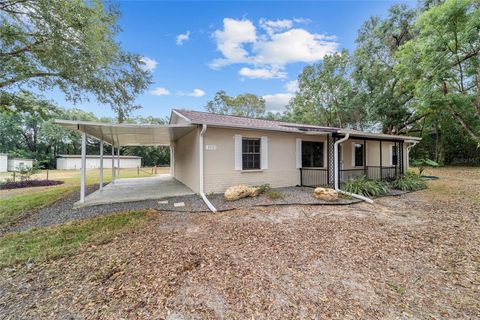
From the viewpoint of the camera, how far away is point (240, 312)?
2.18m

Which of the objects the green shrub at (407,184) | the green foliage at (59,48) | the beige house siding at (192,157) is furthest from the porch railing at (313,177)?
the green foliage at (59,48)

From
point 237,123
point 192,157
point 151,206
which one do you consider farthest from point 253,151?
point 151,206

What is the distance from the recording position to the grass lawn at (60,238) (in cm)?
346

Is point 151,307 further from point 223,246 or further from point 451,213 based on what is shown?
point 451,213

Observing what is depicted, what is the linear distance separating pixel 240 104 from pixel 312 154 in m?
23.3

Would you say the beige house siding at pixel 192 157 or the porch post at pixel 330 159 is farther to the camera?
the porch post at pixel 330 159

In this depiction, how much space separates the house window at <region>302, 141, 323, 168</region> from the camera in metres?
9.59

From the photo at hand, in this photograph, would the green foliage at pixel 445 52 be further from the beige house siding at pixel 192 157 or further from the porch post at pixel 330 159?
the beige house siding at pixel 192 157

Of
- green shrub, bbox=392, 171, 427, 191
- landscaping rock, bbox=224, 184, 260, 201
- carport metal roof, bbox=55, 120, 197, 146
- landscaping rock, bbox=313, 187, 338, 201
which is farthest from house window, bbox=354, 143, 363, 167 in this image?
carport metal roof, bbox=55, 120, 197, 146

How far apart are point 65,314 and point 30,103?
8.85 m

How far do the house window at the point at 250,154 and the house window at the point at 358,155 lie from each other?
5.98m

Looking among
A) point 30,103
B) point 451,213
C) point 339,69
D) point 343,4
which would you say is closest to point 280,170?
point 451,213

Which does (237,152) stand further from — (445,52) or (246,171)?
(445,52)

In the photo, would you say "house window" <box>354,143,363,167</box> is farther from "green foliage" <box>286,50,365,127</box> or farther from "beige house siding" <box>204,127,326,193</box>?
"green foliage" <box>286,50,365,127</box>
